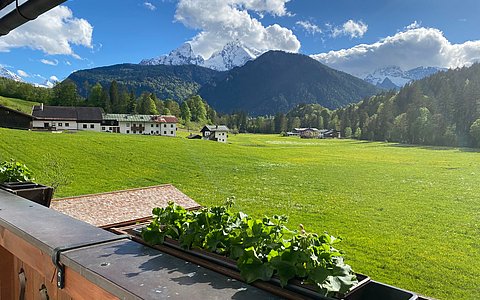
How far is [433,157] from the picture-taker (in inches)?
521

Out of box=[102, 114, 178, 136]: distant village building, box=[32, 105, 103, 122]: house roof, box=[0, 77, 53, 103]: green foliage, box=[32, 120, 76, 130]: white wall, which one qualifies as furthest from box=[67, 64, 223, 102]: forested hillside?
box=[102, 114, 178, 136]: distant village building

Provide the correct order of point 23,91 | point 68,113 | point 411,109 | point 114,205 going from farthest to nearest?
1. point 23,91
2. point 68,113
3. point 411,109
4. point 114,205

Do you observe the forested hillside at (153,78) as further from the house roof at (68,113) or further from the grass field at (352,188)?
the grass field at (352,188)

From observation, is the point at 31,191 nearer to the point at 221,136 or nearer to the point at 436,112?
the point at 436,112

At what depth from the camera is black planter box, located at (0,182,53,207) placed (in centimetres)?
137

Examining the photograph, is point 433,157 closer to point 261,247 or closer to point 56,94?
point 261,247

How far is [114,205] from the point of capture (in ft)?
10.4

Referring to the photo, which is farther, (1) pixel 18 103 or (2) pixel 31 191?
(1) pixel 18 103

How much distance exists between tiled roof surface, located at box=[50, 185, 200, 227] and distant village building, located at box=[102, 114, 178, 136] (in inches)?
341

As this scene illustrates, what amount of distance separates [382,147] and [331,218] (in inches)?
432

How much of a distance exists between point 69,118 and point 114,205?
17.9 meters

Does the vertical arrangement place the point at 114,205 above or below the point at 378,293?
below

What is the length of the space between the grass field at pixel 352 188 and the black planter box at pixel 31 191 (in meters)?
1.90

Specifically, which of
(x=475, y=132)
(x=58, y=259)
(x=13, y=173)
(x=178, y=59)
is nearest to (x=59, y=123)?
(x=475, y=132)
